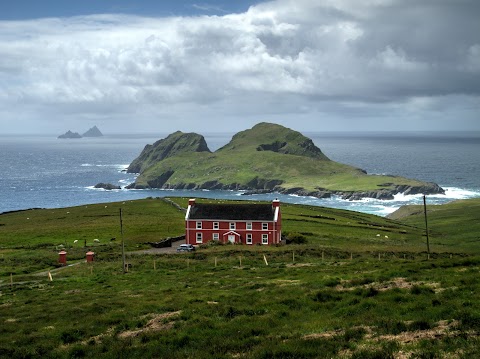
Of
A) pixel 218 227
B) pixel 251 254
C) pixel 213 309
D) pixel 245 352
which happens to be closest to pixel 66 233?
pixel 218 227

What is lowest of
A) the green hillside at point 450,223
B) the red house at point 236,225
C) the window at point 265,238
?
the green hillside at point 450,223

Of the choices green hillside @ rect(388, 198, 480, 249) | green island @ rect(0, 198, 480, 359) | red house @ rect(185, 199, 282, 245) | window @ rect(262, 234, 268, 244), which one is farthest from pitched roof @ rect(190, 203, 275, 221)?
green hillside @ rect(388, 198, 480, 249)

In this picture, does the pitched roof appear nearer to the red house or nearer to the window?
the red house

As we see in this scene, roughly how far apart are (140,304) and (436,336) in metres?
16.9

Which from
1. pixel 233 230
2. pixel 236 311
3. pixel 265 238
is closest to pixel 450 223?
pixel 265 238

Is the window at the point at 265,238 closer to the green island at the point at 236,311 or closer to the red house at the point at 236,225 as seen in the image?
the red house at the point at 236,225

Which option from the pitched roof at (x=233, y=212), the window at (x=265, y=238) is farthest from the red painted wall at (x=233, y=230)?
the pitched roof at (x=233, y=212)

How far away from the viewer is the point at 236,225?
81125 mm

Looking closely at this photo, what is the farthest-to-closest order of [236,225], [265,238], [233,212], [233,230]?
[233,212] → [233,230] → [236,225] → [265,238]

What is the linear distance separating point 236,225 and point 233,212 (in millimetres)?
2303

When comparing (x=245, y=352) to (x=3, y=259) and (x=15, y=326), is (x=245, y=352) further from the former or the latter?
(x=3, y=259)

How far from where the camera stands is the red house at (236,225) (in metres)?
79.9

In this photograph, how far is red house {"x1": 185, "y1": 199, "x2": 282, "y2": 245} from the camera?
7994cm

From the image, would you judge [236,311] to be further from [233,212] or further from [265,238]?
[233,212]
